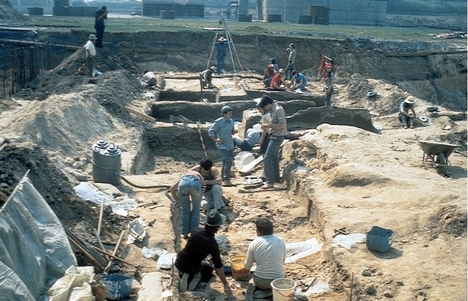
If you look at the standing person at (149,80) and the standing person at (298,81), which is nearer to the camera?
the standing person at (298,81)

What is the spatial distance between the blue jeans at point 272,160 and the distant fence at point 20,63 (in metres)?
9.62

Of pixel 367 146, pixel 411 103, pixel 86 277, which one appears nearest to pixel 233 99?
pixel 411 103

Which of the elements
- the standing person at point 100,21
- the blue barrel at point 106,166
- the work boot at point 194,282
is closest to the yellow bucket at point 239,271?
the work boot at point 194,282

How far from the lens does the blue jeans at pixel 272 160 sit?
34.4 feet

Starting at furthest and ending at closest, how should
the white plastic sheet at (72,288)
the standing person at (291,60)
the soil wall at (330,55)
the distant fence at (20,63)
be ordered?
1. the soil wall at (330,55)
2. the standing person at (291,60)
3. the distant fence at (20,63)
4. the white plastic sheet at (72,288)

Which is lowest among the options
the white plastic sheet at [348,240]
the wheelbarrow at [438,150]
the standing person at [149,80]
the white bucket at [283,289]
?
the white plastic sheet at [348,240]

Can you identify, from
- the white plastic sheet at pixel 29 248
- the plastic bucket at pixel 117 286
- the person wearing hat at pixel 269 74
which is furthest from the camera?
the person wearing hat at pixel 269 74

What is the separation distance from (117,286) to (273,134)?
5.10m

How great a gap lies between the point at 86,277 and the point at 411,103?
1191cm

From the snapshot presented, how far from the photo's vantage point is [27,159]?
7832 mm

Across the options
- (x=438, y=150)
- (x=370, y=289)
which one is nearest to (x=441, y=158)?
(x=438, y=150)

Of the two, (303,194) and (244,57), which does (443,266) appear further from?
(244,57)

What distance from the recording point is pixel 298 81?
65.8 feet

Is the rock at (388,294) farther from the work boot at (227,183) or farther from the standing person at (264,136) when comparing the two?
the work boot at (227,183)
